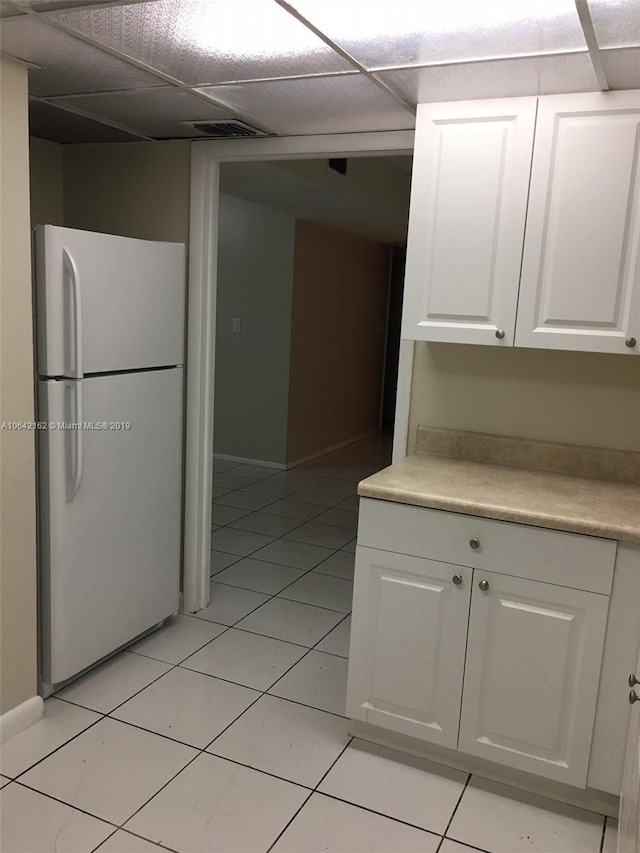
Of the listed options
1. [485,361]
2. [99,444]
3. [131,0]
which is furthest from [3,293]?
[485,361]

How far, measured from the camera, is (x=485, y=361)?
257cm

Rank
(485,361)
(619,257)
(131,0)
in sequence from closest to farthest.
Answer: (131,0)
(619,257)
(485,361)

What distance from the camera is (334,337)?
6.75 metres

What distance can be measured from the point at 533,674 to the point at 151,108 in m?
2.26

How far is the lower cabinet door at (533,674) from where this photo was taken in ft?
6.54

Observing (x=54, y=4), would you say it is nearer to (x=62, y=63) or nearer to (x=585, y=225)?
(x=62, y=63)

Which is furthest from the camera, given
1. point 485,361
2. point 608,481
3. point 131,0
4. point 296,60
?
point 485,361

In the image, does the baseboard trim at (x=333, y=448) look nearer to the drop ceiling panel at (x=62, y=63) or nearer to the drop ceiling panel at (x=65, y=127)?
the drop ceiling panel at (x=65, y=127)

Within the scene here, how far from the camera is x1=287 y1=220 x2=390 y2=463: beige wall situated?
6.08 m

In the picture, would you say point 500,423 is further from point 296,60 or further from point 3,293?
point 3,293

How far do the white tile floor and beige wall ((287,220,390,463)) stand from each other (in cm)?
324

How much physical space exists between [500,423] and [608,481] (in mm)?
417

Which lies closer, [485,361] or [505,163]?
[505,163]

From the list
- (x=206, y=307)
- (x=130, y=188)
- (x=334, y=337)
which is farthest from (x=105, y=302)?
(x=334, y=337)
